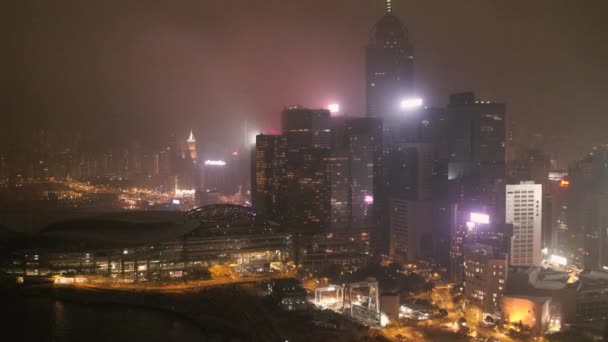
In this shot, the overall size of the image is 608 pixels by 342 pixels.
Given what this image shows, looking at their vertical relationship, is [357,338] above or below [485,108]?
below

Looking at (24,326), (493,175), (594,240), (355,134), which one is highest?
(355,134)

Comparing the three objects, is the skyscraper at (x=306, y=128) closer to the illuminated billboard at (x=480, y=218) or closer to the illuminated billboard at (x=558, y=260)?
the illuminated billboard at (x=480, y=218)

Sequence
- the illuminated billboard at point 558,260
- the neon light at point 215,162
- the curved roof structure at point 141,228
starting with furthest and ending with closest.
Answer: the neon light at point 215,162 < the illuminated billboard at point 558,260 < the curved roof structure at point 141,228

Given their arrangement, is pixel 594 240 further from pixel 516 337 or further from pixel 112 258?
pixel 112 258

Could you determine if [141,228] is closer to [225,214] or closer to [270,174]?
[225,214]

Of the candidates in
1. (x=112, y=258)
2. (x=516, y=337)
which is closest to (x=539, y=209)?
(x=516, y=337)

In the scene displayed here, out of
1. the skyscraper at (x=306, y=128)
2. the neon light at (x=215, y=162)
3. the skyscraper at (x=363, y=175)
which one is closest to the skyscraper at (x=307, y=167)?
the skyscraper at (x=306, y=128)

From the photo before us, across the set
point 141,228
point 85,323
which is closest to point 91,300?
point 85,323
